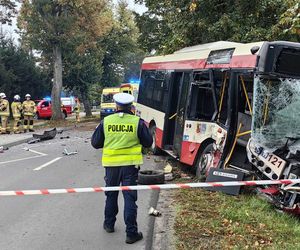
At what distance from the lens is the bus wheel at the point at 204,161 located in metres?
9.28

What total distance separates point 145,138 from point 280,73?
8.76ft

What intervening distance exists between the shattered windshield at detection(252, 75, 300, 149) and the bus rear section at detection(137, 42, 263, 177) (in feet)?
1.56

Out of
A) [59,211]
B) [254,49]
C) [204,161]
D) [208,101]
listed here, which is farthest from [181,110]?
[59,211]

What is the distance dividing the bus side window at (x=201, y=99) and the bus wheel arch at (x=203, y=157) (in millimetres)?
523

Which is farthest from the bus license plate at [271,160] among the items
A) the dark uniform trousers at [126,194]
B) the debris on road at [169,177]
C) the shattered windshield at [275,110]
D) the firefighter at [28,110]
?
the firefighter at [28,110]

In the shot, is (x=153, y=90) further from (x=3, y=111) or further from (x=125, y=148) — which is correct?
(x=3, y=111)

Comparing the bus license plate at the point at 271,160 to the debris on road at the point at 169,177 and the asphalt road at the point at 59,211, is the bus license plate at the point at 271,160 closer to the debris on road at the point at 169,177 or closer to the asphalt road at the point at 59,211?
the asphalt road at the point at 59,211

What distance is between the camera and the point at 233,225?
6.06 metres

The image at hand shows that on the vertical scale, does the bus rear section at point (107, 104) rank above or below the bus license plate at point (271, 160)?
below

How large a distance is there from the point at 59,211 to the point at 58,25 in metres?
25.4

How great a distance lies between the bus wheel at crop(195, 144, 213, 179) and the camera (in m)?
9.28

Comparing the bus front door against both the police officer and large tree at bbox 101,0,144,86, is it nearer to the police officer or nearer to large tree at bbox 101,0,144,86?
the police officer

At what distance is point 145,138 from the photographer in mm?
5863

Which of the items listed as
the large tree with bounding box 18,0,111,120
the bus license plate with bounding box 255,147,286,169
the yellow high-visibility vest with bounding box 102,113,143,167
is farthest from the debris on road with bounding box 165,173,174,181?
the large tree with bounding box 18,0,111,120
